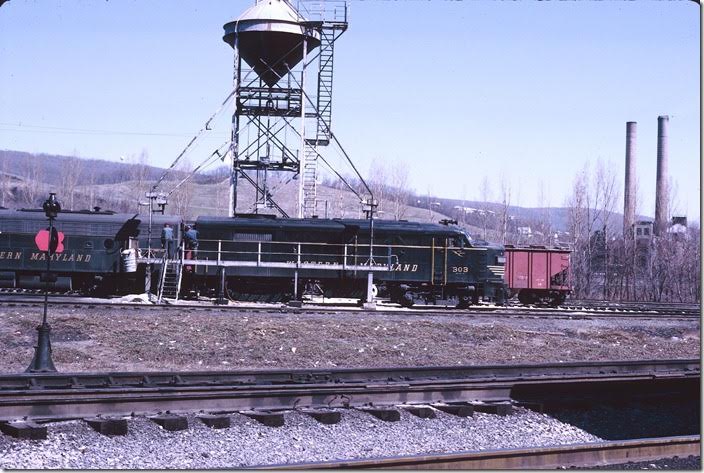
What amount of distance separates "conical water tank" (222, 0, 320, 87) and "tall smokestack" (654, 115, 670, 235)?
27.4 meters

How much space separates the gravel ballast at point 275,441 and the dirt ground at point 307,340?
634cm

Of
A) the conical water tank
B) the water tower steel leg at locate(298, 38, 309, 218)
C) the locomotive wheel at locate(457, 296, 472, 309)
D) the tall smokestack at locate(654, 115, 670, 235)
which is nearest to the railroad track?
the locomotive wheel at locate(457, 296, 472, 309)

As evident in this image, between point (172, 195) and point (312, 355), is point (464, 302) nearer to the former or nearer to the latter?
point (312, 355)

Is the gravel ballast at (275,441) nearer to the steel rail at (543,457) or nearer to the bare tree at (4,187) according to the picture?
the steel rail at (543,457)

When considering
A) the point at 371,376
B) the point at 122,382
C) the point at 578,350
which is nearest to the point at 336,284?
the point at 578,350

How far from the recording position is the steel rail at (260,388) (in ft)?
35.4

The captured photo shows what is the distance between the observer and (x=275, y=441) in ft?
34.0

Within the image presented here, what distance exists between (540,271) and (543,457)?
1020 inches

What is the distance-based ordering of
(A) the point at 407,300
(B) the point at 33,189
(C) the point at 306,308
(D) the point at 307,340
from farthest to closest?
(B) the point at 33,189 < (A) the point at 407,300 < (C) the point at 306,308 < (D) the point at 307,340

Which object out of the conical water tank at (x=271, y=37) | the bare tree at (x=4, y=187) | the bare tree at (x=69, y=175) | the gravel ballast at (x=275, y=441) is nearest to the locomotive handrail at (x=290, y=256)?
the conical water tank at (x=271, y=37)

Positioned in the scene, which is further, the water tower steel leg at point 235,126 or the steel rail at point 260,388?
the water tower steel leg at point 235,126

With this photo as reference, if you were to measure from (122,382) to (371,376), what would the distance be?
4.14 metres

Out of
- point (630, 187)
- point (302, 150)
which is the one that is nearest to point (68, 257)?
point (302, 150)

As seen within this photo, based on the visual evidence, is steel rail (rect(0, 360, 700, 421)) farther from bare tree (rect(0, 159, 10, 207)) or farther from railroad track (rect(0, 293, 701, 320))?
bare tree (rect(0, 159, 10, 207))
